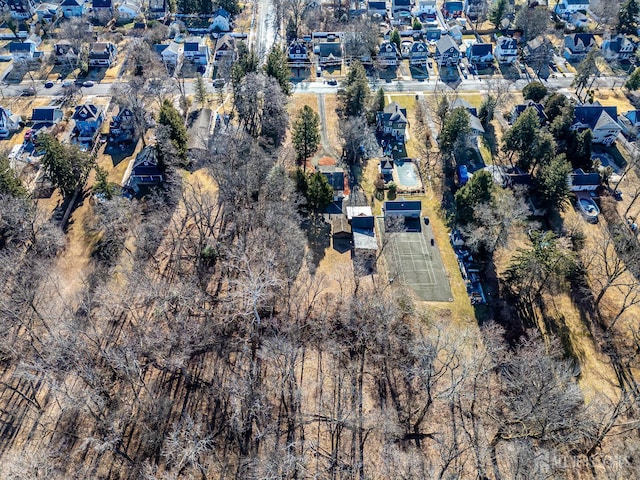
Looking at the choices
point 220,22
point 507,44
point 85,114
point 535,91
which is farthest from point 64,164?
point 507,44

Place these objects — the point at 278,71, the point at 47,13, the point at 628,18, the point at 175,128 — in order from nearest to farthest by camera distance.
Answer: the point at 175,128
the point at 278,71
the point at 628,18
the point at 47,13

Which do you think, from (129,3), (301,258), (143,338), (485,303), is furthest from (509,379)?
(129,3)

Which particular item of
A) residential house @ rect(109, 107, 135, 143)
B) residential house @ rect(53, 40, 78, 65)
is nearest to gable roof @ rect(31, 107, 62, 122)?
residential house @ rect(109, 107, 135, 143)

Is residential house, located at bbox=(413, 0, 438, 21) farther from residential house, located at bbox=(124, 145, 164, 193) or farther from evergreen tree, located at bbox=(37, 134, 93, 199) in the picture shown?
evergreen tree, located at bbox=(37, 134, 93, 199)

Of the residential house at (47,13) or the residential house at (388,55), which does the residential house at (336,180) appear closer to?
the residential house at (388,55)

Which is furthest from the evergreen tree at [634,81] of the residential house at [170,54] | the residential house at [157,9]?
the residential house at [157,9]

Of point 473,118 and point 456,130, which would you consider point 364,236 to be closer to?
point 456,130
